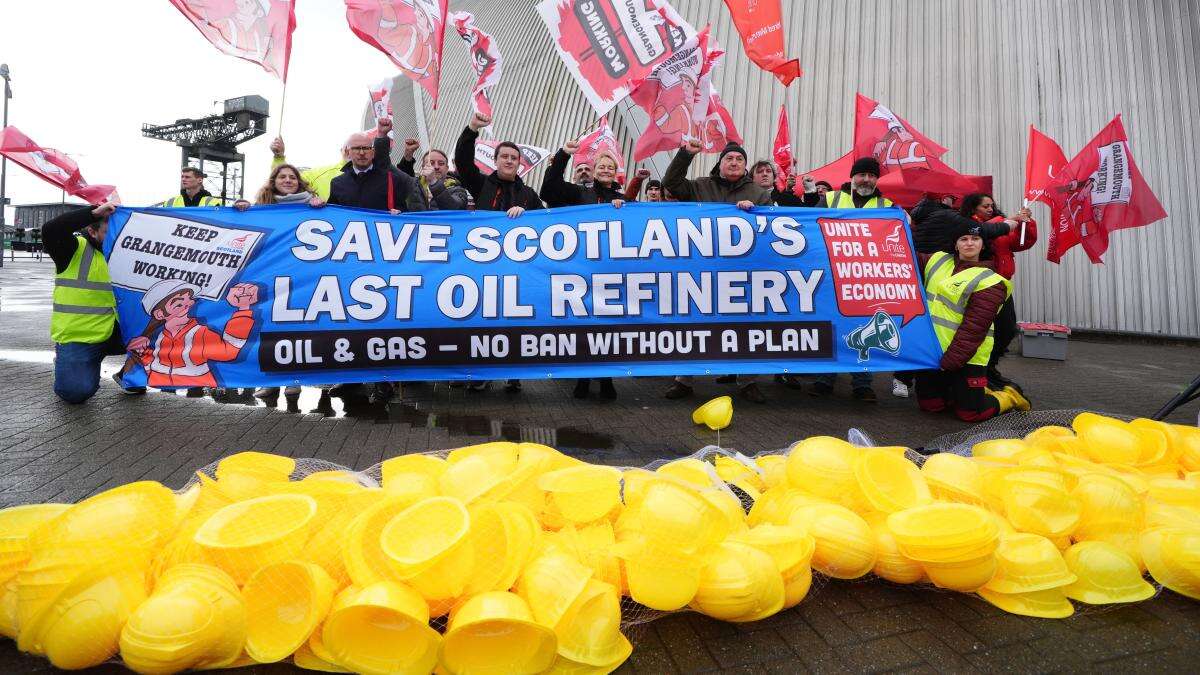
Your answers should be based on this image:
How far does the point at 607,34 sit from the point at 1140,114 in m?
14.8

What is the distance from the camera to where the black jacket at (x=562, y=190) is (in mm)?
6234

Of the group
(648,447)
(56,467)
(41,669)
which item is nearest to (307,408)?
(56,467)

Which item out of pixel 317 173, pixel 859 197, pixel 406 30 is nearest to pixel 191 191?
pixel 317 173

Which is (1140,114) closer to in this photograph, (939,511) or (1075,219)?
(1075,219)

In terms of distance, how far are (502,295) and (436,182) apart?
7.89 feet

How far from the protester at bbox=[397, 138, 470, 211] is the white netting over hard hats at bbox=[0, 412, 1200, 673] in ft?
15.3

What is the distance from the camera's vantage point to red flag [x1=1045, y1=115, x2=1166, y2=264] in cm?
692

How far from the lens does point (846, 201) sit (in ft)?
20.9

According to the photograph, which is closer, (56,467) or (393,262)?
(56,467)

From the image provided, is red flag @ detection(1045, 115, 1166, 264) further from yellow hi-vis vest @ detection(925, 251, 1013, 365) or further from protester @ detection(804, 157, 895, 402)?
yellow hi-vis vest @ detection(925, 251, 1013, 365)

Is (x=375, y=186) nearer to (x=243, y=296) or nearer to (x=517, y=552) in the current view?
(x=243, y=296)

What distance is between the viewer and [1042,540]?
A: 86.4 inches

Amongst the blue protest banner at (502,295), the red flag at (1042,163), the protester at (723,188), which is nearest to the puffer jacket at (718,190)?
the protester at (723,188)

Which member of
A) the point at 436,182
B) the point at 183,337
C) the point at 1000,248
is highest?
the point at 436,182
